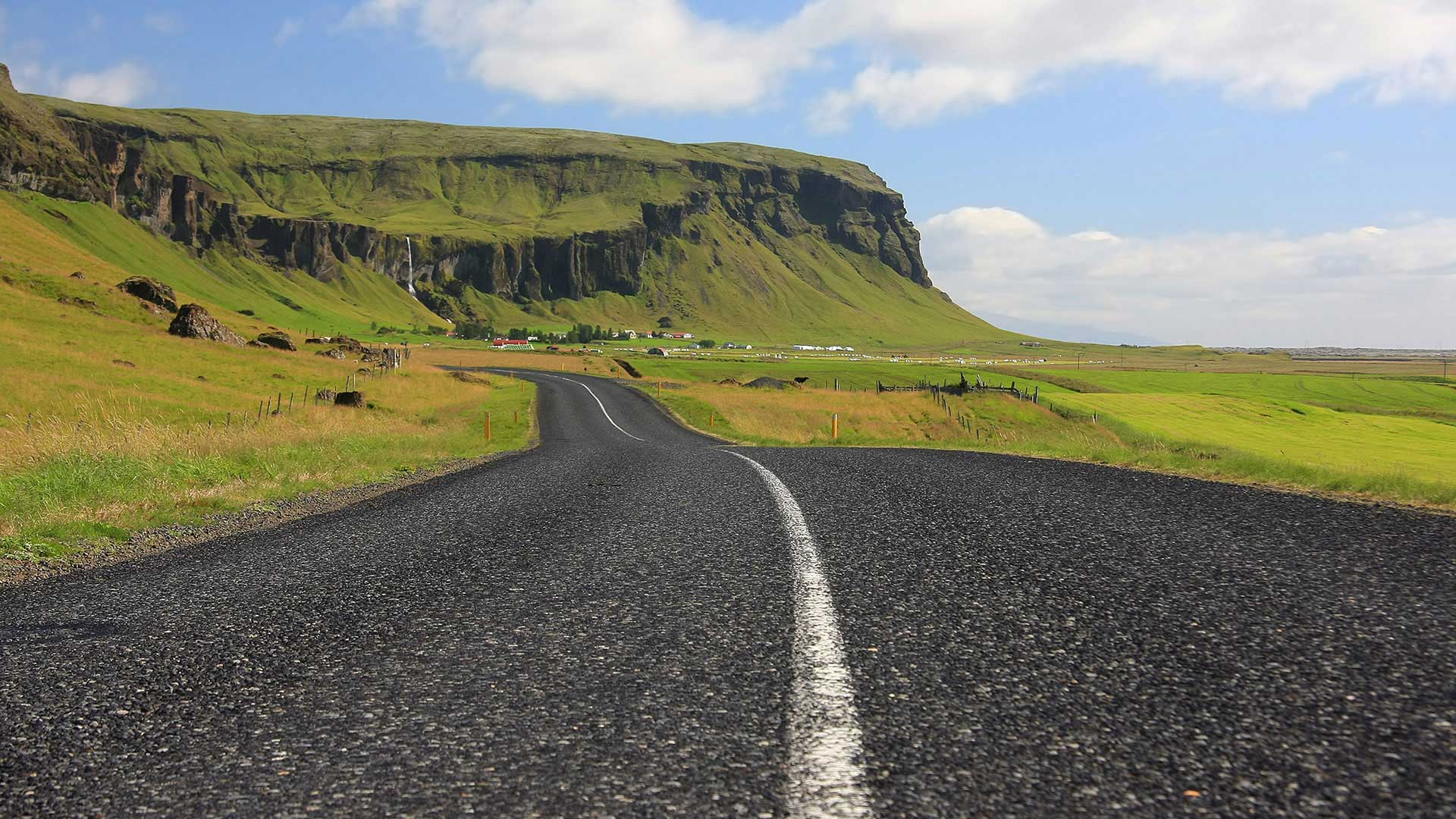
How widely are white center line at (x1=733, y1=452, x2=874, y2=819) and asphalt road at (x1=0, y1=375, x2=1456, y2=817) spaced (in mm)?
16

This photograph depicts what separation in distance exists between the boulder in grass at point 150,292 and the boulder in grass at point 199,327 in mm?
8404

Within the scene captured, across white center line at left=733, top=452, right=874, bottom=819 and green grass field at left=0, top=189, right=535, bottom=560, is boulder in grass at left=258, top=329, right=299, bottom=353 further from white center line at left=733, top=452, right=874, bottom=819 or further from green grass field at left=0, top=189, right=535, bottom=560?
white center line at left=733, top=452, right=874, bottom=819

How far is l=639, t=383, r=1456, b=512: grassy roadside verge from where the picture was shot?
24261mm

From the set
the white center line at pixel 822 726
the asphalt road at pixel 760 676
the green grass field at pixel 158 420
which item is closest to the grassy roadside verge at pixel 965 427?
the asphalt road at pixel 760 676

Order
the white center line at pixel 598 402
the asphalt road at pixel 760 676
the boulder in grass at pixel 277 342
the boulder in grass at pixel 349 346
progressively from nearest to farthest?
the asphalt road at pixel 760 676 < the white center line at pixel 598 402 < the boulder in grass at pixel 277 342 < the boulder in grass at pixel 349 346

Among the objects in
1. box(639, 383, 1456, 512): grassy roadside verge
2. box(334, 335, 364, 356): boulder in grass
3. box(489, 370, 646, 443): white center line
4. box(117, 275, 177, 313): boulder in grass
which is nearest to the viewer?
box(639, 383, 1456, 512): grassy roadside verge

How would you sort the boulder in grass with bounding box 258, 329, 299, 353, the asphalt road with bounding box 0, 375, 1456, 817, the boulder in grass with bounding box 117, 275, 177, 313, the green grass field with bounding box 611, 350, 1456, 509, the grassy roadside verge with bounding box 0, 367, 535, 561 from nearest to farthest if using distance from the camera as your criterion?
the asphalt road with bounding box 0, 375, 1456, 817 < the grassy roadside verge with bounding box 0, 367, 535, 561 < the green grass field with bounding box 611, 350, 1456, 509 < the boulder in grass with bounding box 258, 329, 299, 353 < the boulder in grass with bounding box 117, 275, 177, 313

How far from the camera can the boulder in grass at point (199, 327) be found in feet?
222

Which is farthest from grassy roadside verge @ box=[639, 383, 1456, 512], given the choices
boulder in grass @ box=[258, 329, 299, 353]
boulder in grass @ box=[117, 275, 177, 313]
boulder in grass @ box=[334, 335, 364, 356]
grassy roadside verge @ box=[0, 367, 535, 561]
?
boulder in grass @ box=[117, 275, 177, 313]

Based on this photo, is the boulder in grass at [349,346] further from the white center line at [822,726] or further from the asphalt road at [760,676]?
the white center line at [822,726]

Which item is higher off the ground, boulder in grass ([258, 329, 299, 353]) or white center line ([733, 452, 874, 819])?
boulder in grass ([258, 329, 299, 353])

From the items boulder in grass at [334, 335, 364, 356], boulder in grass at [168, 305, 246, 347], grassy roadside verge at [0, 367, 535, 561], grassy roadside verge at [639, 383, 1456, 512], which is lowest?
grassy roadside verge at [639, 383, 1456, 512]

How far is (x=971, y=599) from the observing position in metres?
5.55

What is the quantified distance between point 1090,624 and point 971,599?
817 millimetres
